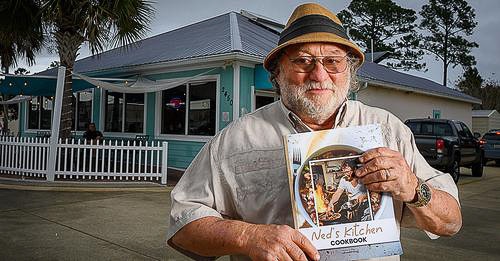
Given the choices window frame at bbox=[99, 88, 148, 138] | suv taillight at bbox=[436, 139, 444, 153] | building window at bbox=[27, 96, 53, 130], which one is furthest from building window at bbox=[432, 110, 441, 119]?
building window at bbox=[27, 96, 53, 130]

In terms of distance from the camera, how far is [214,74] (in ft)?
35.4

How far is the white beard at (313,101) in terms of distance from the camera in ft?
5.14

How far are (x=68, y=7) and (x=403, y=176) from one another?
9836 mm

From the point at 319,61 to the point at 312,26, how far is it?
0.41ft

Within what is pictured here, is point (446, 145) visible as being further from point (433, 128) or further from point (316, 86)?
point (316, 86)

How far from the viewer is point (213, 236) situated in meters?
1.38

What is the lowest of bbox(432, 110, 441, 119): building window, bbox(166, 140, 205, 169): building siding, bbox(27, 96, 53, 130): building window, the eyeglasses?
bbox(166, 140, 205, 169): building siding

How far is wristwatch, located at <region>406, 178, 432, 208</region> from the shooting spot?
1.38m

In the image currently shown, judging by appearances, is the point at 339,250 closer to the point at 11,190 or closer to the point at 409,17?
the point at 11,190

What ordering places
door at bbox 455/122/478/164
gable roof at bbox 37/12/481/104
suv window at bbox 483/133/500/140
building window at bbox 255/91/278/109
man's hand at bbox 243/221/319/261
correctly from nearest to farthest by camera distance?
man's hand at bbox 243/221/319/261, gable roof at bbox 37/12/481/104, building window at bbox 255/91/278/109, door at bbox 455/122/478/164, suv window at bbox 483/133/500/140

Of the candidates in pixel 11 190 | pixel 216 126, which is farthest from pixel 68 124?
pixel 216 126

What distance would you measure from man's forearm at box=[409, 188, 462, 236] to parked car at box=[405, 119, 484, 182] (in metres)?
9.61

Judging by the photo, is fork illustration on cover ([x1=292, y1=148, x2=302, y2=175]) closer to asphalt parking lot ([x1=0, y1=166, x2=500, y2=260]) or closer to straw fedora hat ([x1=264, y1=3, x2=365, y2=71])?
straw fedora hat ([x1=264, y1=3, x2=365, y2=71])

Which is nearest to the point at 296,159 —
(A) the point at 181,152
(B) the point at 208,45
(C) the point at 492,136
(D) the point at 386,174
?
(D) the point at 386,174
